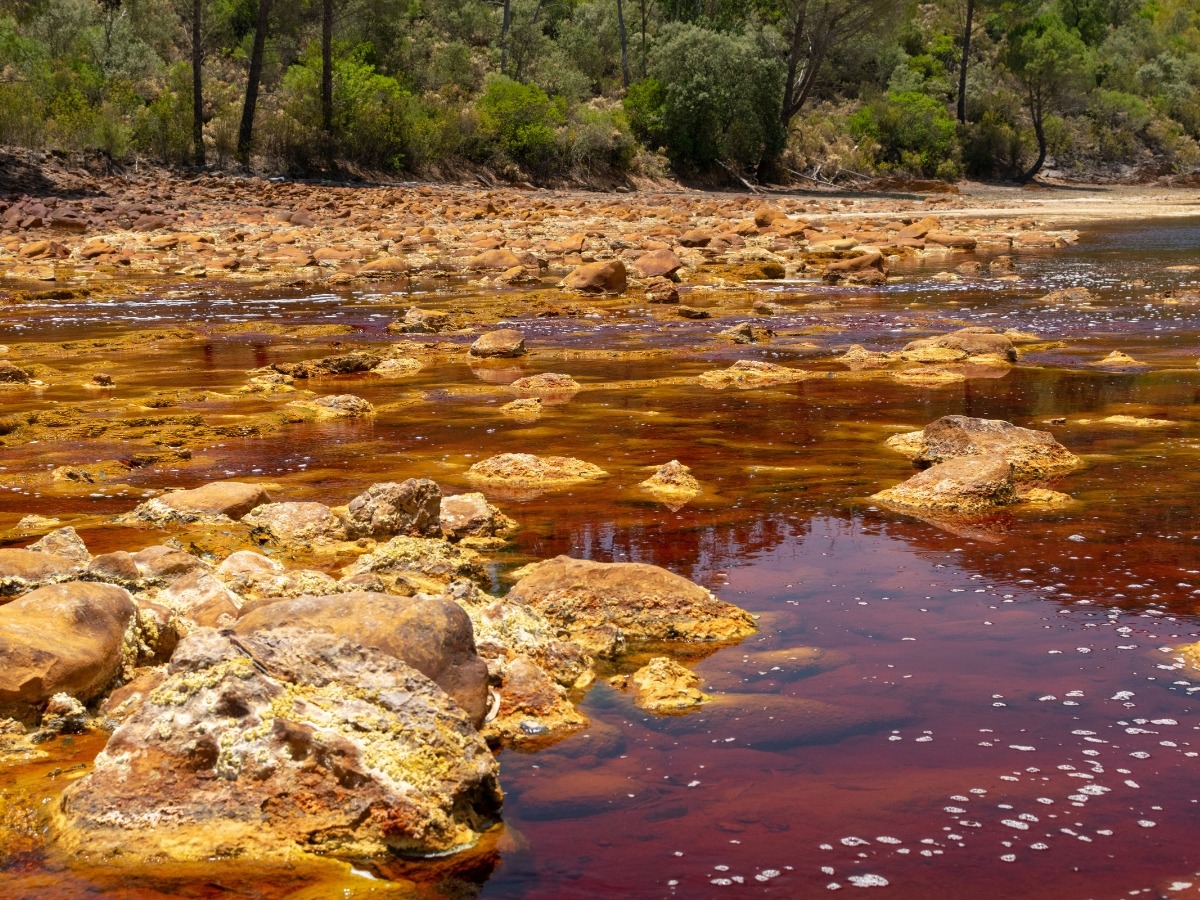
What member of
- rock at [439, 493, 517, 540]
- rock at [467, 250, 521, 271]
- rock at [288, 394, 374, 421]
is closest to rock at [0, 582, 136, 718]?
rock at [439, 493, 517, 540]

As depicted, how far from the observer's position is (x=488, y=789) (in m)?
2.82

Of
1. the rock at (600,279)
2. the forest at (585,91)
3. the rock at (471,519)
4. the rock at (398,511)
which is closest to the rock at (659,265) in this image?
the rock at (600,279)

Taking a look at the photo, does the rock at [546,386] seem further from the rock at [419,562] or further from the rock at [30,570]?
the rock at [30,570]

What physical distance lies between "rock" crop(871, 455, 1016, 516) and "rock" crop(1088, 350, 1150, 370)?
4260 mm

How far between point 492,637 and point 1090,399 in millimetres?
5531

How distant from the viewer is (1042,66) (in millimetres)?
51031

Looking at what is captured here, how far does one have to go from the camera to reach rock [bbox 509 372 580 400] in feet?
28.0

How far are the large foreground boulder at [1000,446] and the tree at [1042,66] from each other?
47781 millimetres

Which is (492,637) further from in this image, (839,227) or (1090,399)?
(839,227)

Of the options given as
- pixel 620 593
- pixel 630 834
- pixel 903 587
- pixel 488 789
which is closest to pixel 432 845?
pixel 488 789

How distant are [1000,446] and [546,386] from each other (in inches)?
135

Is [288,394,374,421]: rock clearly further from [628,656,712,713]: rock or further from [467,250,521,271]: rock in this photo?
[467,250,521,271]: rock

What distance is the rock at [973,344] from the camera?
9.76 m

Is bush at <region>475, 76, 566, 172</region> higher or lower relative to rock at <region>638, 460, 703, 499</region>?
higher
